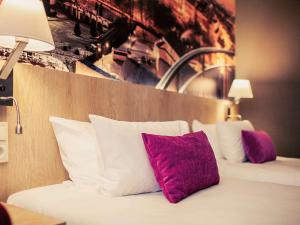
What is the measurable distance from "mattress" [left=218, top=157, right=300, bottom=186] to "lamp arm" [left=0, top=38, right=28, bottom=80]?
161cm

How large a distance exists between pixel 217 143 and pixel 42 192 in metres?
1.65

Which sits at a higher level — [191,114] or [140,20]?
[140,20]

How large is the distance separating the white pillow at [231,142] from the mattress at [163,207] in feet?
3.31

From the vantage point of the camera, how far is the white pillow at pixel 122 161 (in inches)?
53.9

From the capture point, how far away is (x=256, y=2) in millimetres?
4012

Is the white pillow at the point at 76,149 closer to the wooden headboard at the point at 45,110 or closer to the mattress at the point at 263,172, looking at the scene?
the wooden headboard at the point at 45,110

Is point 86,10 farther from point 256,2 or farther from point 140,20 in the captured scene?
point 256,2

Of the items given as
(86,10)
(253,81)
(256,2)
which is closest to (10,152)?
(86,10)

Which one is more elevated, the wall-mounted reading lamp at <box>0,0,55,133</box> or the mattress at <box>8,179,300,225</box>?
the wall-mounted reading lamp at <box>0,0,55,133</box>

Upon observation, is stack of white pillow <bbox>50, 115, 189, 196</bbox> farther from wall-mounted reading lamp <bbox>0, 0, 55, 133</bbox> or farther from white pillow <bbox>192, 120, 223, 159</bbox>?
white pillow <bbox>192, 120, 223, 159</bbox>

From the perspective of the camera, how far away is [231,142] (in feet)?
8.37

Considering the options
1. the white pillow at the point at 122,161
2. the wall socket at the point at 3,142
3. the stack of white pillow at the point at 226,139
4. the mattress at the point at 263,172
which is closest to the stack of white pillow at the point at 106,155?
the white pillow at the point at 122,161

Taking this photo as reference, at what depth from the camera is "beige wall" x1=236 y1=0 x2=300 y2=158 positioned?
380 cm

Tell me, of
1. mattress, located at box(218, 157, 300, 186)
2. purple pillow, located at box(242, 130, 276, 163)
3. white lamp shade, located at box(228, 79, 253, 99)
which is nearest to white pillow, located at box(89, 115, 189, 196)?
mattress, located at box(218, 157, 300, 186)
